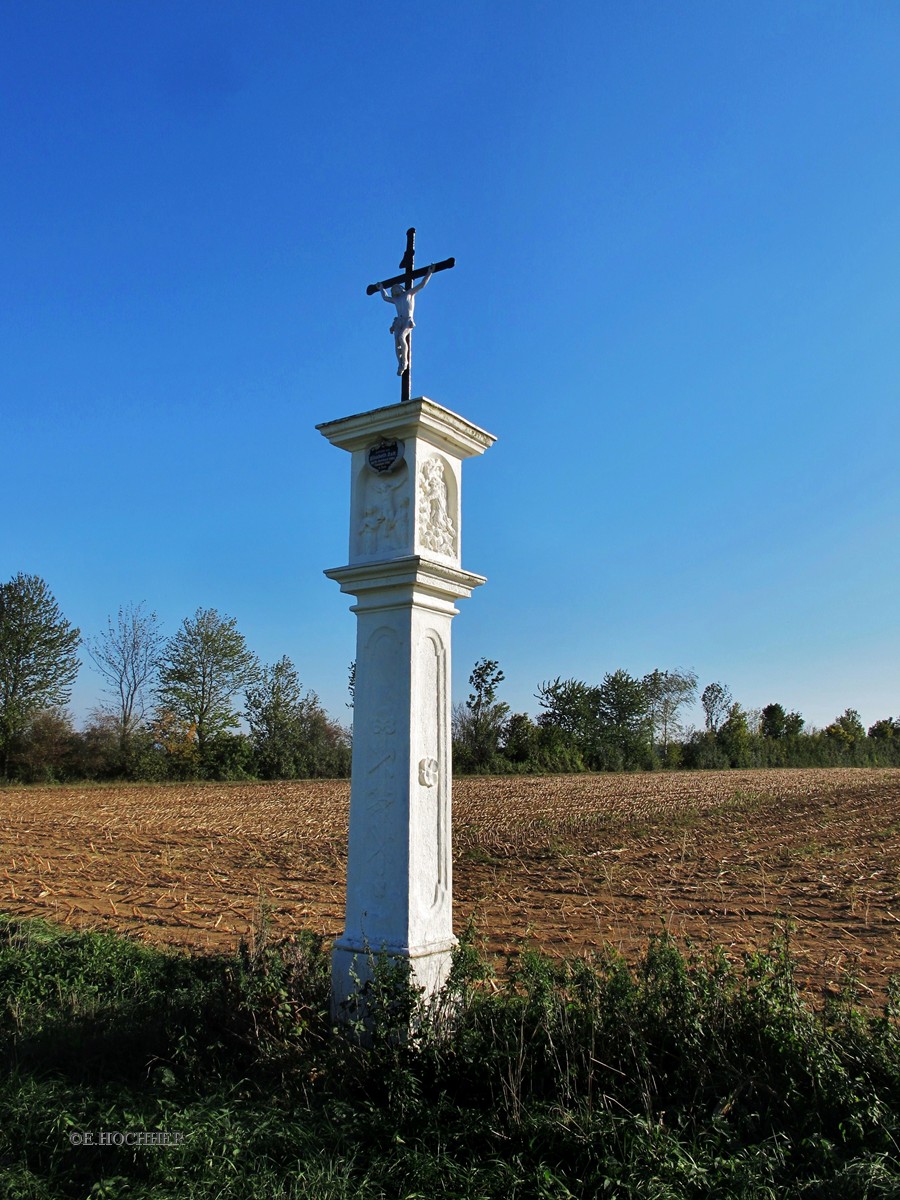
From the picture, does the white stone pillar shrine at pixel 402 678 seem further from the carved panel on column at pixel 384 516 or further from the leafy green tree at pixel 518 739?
the leafy green tree at pixel 518 739

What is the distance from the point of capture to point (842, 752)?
69.9m

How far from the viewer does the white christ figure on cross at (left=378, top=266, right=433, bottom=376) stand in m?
5.76

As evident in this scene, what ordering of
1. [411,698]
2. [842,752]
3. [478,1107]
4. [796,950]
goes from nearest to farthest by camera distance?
1. [478,1107]
2. [411,698]
3. [796,950]
4. [842,752]

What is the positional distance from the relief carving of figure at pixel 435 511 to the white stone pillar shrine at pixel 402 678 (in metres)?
0.01

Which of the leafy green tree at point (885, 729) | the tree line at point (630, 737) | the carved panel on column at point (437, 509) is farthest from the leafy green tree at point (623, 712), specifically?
the carved panel on column at point (437, 509)

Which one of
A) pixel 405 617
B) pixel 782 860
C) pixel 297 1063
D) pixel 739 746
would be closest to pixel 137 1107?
pixel 297 1063

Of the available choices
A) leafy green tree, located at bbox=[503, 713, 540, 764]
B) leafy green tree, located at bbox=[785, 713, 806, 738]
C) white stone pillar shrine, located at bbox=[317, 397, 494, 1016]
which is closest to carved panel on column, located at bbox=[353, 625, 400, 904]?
white stone pillar shrine, located at bbox=[317, 397, 494, 1016]

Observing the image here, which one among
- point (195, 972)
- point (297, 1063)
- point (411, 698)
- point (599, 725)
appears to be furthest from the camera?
point (599, 725)

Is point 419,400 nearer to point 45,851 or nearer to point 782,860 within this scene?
point 782,860

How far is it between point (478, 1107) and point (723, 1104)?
3.79ft

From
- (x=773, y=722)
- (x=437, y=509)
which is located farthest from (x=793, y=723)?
(x=437, y=509)

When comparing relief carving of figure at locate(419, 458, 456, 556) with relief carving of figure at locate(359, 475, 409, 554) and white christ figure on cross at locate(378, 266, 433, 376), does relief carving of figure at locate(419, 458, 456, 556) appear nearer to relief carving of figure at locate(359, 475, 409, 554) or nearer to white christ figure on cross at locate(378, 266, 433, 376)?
relief carving of figure at locate(359, 475, 409, 554)

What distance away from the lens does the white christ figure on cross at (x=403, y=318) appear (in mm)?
5758

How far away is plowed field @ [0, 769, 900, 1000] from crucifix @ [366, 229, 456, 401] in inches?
147
